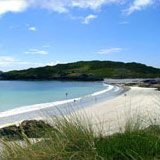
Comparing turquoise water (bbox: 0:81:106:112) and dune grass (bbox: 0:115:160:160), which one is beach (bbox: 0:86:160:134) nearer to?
dune grass (bbox: 0:115:160:160)

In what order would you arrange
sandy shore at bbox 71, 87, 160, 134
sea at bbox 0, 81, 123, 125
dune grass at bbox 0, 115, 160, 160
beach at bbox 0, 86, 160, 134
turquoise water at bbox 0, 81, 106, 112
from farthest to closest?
turquoise water at bbox 0, 81, 106, 112 → sea at bbox 0, 81, 123, 125 → sandy shore at bbox 71, 87, 160, 134 → beach at bbox 0, 86, 160, 134 → dune grass at bbox 0, 115, 160, 160

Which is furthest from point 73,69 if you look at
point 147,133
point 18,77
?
point 147,133

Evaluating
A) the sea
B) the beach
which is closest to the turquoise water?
the sea

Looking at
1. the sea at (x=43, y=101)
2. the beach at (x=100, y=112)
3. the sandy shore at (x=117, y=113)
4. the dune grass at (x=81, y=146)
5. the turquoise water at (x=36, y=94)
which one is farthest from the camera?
the turquoise water at (x=36, y=94)

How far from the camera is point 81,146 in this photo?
5.98 m

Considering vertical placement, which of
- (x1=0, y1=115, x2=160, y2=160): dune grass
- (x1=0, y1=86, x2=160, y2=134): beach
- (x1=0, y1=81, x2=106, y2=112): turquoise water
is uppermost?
(x1=0, y1=115, x2=160, y2=160): dune grass

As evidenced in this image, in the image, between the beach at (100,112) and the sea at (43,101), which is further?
the sea at (43,101)

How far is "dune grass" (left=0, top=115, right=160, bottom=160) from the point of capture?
18.9ft

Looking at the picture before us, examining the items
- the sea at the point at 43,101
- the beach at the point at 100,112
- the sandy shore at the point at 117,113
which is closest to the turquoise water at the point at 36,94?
the sea at the point at 43,101

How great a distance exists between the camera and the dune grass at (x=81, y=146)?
227 inches

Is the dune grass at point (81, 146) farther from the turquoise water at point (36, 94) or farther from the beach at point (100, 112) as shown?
the turquoise water at point (36, 94)

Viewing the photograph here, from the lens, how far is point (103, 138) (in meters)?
A: 6.48

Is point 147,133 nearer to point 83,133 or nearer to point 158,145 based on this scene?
point 158,145

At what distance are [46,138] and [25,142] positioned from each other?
317 mm
